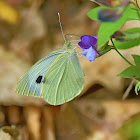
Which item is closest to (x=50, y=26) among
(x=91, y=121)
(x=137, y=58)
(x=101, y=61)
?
(x=101, y=61)

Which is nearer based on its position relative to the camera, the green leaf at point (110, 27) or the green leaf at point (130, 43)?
the green leaf at point (110, 27)

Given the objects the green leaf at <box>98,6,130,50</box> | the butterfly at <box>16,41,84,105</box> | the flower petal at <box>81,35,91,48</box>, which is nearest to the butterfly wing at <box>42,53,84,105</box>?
the butterfly at <box>16,41,84,105</box>

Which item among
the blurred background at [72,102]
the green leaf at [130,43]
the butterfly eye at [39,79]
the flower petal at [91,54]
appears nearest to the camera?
the flower petal at [91,54]

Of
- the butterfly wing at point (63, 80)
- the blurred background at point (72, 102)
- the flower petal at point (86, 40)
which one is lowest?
the blurred background at point (72, 102)

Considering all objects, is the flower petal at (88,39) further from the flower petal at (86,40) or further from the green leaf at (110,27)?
the green leaf at (110,27)

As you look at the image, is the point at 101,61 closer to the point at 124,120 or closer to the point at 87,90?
the point at 87,90

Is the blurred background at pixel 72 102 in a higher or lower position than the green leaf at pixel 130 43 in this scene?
lower

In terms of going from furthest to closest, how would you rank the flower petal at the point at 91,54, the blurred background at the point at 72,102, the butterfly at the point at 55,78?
the blurred background at the point at 72,102, the butterfly at the point at 55,78, the flower petal at the point at 91,54

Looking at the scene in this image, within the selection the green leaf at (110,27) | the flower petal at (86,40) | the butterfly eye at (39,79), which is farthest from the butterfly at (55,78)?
the green leaf at (110,27)
